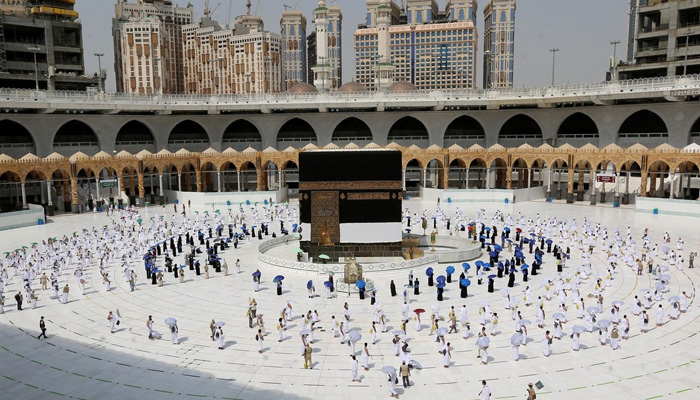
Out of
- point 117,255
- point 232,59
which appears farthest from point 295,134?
point 232,59

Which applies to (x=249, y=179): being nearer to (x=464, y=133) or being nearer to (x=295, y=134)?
(x=295, y=134)

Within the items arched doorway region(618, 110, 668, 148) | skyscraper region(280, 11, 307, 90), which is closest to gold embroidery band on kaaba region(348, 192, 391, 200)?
arched doorway region(618, 110, 668, 148)

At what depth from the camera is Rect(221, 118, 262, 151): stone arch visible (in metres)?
56.1

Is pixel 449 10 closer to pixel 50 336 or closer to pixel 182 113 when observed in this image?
pixel 182 113

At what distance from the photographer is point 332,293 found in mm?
19156

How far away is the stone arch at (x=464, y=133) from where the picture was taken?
179 feet

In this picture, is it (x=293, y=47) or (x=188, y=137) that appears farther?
(x=293, y=47)

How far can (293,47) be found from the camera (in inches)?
6260

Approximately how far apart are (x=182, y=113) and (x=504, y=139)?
3386 centimetres

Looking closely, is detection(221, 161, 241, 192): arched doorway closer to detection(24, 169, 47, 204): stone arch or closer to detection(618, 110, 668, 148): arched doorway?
detection(24, 169, 47, 204): stone arch

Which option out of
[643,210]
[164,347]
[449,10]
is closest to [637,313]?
[164,347]

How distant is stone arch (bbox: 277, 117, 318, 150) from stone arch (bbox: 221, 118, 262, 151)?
94.9 inches

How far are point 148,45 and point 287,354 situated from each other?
119876mm

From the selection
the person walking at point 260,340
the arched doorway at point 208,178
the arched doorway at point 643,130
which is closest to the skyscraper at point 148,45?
the arched doorway at point 208,178
